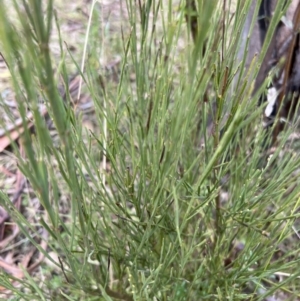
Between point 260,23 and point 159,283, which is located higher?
point 260,23

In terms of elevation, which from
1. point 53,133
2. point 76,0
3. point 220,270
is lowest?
point 53,133

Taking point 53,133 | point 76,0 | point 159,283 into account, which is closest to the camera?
point 159,283

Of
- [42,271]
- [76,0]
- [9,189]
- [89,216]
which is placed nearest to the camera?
[89,216]

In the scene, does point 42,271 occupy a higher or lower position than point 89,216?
lower

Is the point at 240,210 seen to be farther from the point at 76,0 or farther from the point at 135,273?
the point at 76,0

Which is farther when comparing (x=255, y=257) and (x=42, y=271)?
(x=42, y=271)

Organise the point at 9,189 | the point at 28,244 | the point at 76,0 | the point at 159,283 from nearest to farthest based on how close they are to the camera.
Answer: the point at 159,283, the point at 28,244, the point at 9,189, the point at 76,0

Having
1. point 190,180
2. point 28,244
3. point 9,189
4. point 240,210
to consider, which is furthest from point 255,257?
point 9,189

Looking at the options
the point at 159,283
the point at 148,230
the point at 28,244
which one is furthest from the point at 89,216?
the point at 28,244

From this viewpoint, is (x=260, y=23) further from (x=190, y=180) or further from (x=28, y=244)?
(x=28, y=244)
